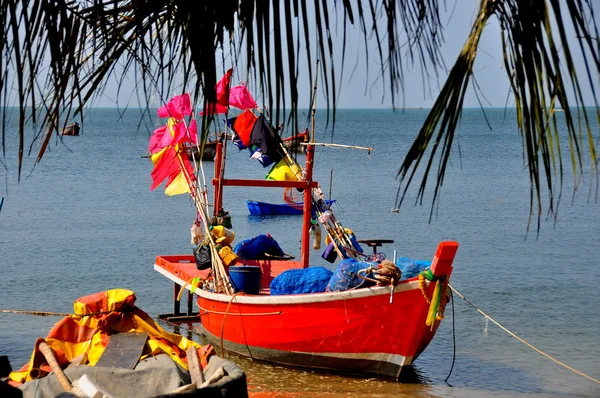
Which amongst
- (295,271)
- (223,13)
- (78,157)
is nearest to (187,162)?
(295,271)

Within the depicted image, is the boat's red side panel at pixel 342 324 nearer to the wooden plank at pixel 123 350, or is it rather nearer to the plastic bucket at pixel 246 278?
the plastic bucket at pixel 246 278

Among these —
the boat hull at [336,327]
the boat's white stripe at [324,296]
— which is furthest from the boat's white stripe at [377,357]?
the boat's white stripe at [324,296]

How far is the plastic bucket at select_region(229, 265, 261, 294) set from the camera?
1273 centimetres

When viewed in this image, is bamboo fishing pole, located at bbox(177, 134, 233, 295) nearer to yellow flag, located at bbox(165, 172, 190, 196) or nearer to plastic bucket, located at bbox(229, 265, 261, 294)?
plastic bucket, located at bbox(229, 265, 261, 294)

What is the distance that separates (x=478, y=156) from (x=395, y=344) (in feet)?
193

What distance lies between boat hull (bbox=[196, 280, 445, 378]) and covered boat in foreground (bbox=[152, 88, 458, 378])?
0.04 ft

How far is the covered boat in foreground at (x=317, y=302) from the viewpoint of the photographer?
11.2 metres

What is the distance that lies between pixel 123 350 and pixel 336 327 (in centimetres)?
385

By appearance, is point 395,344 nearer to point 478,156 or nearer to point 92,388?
point 92,388

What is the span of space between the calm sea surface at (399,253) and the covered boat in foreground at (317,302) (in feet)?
1.43

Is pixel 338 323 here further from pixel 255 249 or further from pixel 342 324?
pixel 255 249

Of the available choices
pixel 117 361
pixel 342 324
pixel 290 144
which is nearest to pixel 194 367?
pixel 117 361

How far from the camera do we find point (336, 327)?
38.7 feet

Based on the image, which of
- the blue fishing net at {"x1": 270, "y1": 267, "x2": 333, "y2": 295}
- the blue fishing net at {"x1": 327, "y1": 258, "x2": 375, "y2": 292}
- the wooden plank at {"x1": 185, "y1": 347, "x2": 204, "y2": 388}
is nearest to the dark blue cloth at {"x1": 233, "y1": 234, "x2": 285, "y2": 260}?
the blue fishing net at {"x1": 270, "y1": 267, "x2": 333, "y2": 295}
